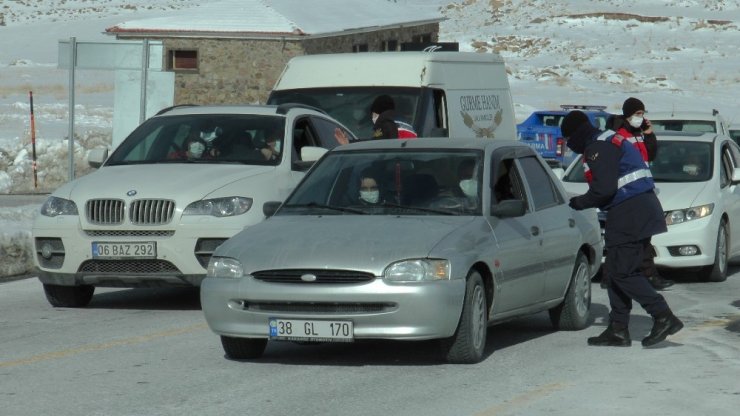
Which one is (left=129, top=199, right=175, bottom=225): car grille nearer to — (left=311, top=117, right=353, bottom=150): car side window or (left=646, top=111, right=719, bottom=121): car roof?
(left=311, top=117, right=353, bottom=150): car side window

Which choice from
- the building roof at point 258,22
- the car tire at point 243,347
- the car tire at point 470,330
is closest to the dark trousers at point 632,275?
the car tire at point 470,330

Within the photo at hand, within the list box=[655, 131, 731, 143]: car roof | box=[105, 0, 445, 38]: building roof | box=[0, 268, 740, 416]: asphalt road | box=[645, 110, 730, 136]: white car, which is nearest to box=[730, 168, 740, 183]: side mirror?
box=[655, 131, 731, 143]: car roof

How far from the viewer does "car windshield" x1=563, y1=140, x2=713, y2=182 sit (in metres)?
16.2

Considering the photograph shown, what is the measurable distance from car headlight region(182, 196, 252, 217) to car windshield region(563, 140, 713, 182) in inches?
201

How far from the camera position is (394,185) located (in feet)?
34.4

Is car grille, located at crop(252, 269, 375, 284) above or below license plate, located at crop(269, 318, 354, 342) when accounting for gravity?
above

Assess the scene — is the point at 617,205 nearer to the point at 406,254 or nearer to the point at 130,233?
the point at 406,254

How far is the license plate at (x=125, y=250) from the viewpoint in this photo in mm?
12492

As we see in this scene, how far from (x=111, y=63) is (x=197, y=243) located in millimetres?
10112

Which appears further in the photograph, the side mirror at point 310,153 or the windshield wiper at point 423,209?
the side mirror at point 310,153

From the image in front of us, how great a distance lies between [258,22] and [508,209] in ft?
102

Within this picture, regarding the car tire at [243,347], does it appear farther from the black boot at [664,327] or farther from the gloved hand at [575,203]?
the black boot at [664,327]

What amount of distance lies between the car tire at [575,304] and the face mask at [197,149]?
3878 mm

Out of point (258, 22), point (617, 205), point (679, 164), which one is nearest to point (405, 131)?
point (679, 164)
